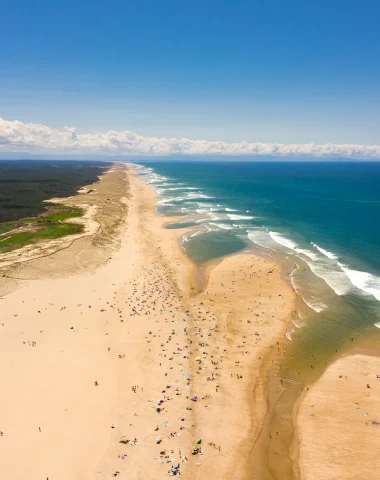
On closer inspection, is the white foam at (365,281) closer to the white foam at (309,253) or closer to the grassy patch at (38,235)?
the white foam at (309,253)

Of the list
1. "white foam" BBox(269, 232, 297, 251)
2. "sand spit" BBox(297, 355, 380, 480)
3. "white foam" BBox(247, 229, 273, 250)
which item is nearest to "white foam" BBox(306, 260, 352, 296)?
"white foam" BBox(269, 232, 297, 251)

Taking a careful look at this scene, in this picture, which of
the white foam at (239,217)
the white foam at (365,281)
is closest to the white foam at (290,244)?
the white foam at (365,281)

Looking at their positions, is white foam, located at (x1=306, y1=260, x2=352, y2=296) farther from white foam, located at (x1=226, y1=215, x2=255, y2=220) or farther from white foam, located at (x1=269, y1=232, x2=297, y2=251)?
white foam, located at (x1=226, y1=215, x2=255, y2=220)

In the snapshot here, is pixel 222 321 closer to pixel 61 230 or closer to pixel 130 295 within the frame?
pixel 130 295

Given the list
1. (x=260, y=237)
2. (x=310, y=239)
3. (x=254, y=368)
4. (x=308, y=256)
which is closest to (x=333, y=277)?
(x=308, y=256)

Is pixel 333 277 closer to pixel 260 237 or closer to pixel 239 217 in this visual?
pixel 260 237

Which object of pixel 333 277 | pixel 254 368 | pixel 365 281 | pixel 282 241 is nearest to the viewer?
pixel 254 368

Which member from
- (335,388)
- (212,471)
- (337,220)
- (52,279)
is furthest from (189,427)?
(337,220)
